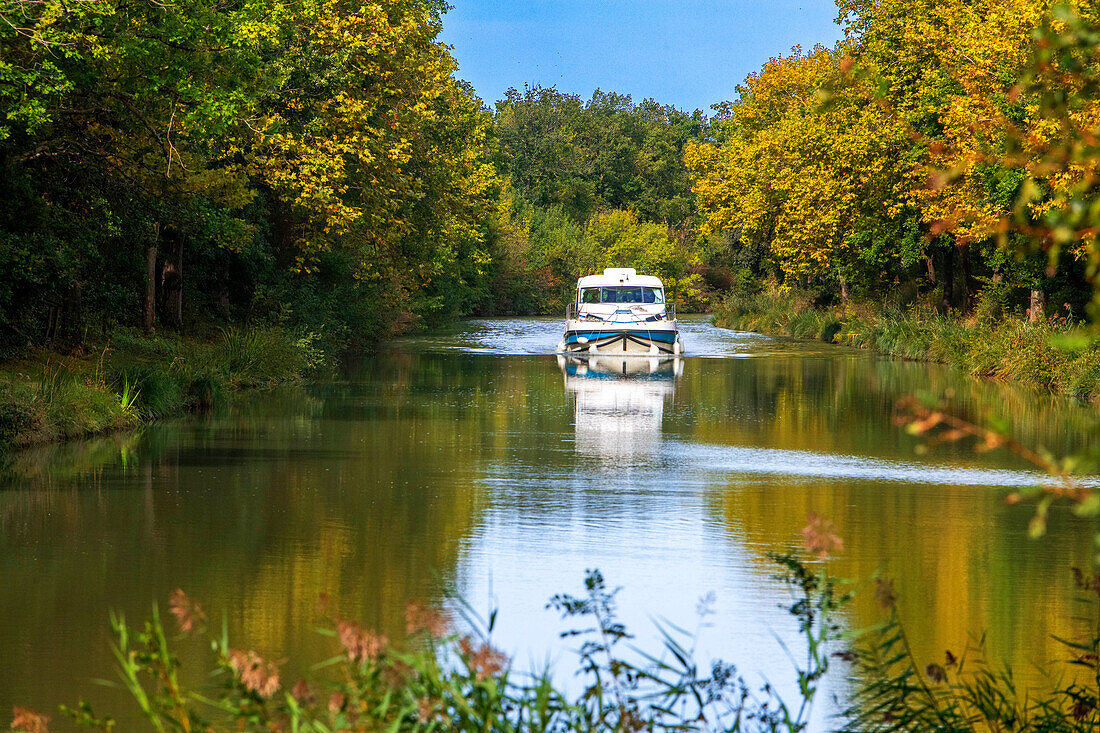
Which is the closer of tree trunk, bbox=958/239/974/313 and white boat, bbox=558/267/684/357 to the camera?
white boat, bbox=558/267/684/357

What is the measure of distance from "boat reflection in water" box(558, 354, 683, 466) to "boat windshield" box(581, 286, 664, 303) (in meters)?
1.85

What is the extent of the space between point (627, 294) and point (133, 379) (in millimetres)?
23023

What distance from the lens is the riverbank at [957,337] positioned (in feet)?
91.5

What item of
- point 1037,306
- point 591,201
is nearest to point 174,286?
point 1037,306

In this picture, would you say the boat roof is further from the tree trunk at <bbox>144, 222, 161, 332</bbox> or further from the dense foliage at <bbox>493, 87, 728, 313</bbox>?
the dense foliage at <bbox>493, 87, 728, 313</bbox>

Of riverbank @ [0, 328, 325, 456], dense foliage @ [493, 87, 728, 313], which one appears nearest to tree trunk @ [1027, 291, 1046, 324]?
riverbank @ [0, 328, 325, 456]

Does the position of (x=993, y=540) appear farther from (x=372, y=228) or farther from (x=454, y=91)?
(x=454, y=91)

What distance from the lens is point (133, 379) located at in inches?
832

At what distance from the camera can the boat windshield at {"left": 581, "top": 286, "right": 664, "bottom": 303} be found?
42250mm

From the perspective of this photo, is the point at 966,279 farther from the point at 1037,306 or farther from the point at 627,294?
the point at 627,294

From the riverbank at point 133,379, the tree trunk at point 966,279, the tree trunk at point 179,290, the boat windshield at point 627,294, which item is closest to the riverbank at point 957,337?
the tree trunk at point 966,279

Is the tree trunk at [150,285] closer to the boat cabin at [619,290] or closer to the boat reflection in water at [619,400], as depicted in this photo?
the boat reflection in water at [619,400]

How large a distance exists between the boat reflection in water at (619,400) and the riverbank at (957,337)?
6003 mm

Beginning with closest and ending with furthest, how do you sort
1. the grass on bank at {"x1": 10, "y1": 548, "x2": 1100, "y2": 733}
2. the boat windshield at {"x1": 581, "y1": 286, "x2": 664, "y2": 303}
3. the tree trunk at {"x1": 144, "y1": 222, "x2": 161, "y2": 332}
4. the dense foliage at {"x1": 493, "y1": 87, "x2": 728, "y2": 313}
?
the grass on bank at {"x1": 10, "y1": 548, "x2": 1100, "y2": 733}, the tree trunk at {"x1": 144, "y1": 222, "x2": 161, "y2": 332}, the boat windshield at {"x1": 581, "y1": 286, "x2": 664, "y2": 303}, the dense foliage at {"x1": 493, "y1": 87, "x2": 728, "y2": 313}
